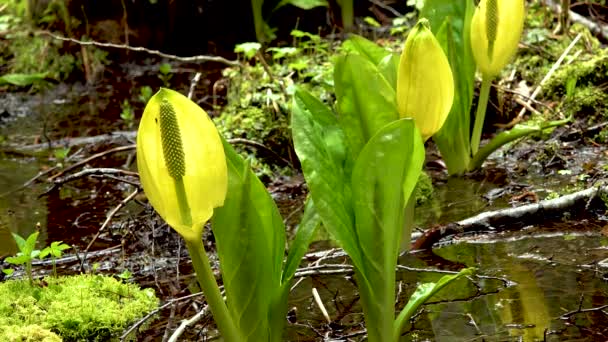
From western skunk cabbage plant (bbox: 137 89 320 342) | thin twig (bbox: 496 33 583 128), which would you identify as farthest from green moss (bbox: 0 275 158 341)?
thin twig (bbox: 496 33 583 128)

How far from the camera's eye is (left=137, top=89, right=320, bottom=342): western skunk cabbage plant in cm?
147

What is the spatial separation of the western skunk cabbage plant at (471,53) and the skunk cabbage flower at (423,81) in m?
0.85

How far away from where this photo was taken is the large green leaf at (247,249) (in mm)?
1647

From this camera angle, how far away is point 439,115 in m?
2.12

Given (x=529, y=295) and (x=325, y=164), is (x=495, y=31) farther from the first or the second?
(x=325, y=164)

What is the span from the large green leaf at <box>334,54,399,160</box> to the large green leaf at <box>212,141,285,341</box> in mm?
354

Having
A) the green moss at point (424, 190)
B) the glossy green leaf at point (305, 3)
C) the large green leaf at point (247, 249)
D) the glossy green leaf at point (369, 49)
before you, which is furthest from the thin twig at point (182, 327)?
the glossy green leaf at point (305, 3)

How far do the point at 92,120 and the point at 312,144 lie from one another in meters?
4.39

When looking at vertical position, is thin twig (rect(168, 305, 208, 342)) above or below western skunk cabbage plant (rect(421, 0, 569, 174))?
below

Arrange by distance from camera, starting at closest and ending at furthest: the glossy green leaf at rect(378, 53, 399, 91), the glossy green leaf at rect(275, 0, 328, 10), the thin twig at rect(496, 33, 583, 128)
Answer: the glossy green leaf at rect(378, 53, 399, 91) < the thin twig at rect(496, 33, 583, 128) < the glossy green leaf at rect(275, 0, 328, 10)

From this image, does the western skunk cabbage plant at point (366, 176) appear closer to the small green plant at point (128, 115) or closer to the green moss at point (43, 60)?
the small green plant at point (128, 115)

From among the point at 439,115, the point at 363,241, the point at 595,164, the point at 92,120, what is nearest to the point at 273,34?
the point at 92,120

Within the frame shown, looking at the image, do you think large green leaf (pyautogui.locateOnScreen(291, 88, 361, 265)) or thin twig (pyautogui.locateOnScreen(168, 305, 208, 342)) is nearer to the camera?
large green leaf (pyautogui.locateOnScreen(291, 88, 361, 265))

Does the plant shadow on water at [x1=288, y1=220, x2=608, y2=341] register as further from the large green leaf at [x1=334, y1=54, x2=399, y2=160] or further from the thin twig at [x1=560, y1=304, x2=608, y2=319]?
the large green leaf at [x1=334, y1=54, x2=399, y2=160]
